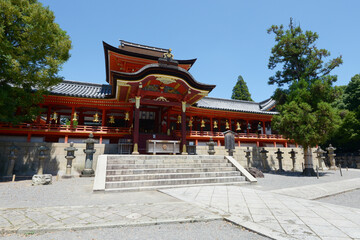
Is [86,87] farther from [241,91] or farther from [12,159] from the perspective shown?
[241,91]

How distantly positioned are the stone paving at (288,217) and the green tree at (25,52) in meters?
11.2

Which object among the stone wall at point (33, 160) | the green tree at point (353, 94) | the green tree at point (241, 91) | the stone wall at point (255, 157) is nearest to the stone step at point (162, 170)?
the stone wall at point (33, 160)

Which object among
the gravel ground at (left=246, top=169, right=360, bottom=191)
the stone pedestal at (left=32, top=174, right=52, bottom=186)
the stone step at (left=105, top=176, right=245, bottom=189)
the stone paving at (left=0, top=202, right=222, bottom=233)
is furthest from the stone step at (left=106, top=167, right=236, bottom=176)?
the stone paving at (left=0, top=202, right=222, bottom=233)

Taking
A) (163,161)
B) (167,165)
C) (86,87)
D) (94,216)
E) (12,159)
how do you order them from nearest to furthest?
1. (94,216)
2. (167,165)
3. (163,161)
4. (12,159)
5. (86,87)

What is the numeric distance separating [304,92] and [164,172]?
1258 centimetres

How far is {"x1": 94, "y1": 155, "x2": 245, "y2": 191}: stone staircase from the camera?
768 centimetres

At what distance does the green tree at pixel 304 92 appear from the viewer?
12.9m

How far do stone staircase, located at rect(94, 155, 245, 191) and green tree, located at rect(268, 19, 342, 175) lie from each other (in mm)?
6539

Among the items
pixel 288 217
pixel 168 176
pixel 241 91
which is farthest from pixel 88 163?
pixel 241 91

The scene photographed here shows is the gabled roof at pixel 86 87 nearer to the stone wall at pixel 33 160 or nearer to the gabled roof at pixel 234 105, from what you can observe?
the stone wall at pixel 33 160

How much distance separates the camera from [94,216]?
3.88 meters

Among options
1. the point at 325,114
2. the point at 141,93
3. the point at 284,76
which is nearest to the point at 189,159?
the point at 141,93

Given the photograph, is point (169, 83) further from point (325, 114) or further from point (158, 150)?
point (325, 114)

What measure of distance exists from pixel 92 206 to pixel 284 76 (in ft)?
61.2
